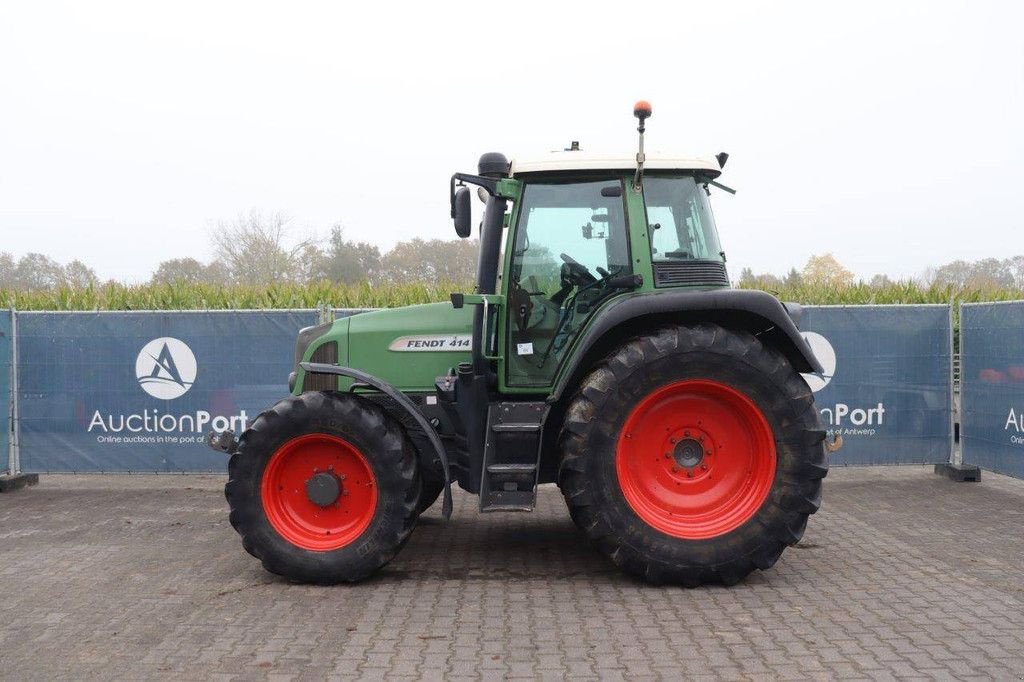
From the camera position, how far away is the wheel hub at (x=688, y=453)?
612 cm

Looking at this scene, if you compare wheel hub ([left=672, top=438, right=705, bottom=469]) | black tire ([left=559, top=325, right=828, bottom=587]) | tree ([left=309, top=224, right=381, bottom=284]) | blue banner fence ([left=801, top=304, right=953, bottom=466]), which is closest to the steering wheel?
A: black tire ([left=559, top=325, right=828, bottom=587])

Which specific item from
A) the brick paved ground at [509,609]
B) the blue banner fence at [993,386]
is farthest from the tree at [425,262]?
the brick paved ground at [509,609]

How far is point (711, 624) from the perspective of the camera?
17.0 feet

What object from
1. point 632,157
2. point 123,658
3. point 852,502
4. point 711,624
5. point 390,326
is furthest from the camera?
point 852,502

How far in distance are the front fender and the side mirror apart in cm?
102

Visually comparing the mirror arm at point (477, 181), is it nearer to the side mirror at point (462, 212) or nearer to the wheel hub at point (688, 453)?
the side mirror at point (462, 212)

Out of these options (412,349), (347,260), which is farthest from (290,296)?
(347,260)

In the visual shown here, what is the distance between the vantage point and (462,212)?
579cm

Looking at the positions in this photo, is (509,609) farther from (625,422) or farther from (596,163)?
(596,163)

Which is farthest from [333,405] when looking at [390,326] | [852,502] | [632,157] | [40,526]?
[852,502]

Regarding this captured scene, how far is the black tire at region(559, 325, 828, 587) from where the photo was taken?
19.1ft

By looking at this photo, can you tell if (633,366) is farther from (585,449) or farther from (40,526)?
(40,526)

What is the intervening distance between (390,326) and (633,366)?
5.97ft

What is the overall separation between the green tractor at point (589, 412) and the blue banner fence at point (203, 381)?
3.74 metres
